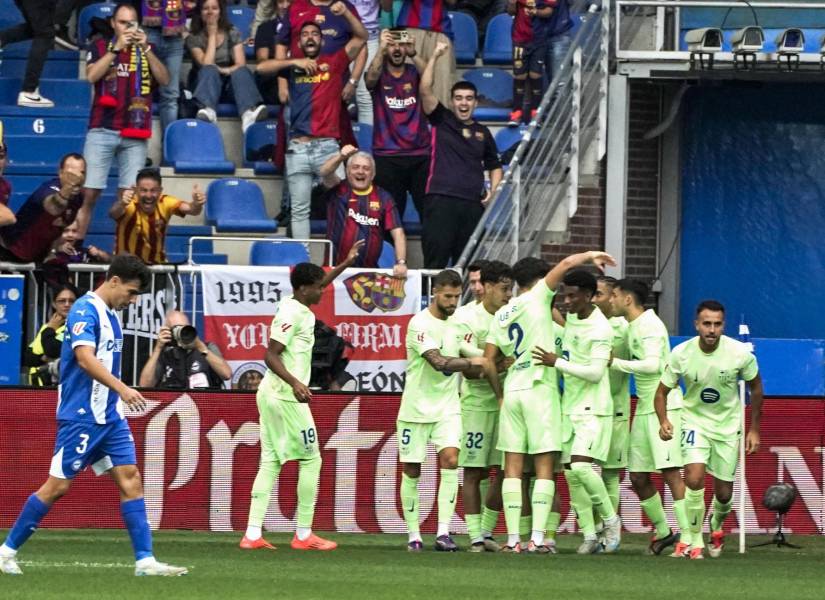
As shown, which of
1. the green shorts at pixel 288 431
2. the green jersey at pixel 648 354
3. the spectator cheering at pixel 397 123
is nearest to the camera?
the green shorts at pixel 288 431

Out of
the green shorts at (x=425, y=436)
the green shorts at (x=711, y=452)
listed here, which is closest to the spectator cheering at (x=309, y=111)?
the green shorts at (x=425, y=436)

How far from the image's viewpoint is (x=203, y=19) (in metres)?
21.0

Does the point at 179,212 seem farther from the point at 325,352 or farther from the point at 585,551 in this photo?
the point at 585,551

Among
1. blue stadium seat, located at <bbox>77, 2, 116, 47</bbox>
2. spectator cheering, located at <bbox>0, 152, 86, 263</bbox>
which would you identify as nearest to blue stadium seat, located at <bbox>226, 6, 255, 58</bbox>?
blue stadium seat, located at <bbox>77, 2, 116, 47</bbox>

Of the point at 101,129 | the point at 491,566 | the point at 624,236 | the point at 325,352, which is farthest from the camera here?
the point at 624,236

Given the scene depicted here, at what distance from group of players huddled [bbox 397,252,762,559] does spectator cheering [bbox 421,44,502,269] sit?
3.76m

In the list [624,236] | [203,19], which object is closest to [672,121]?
[624,236]

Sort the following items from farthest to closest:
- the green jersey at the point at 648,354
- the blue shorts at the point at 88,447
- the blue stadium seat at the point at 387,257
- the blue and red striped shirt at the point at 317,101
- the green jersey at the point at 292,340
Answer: the blue and red striped shirt at the point at 317,101 < the blue stadium seat at the point at 387,257 < the green jersey at the point at 648,354 < the green jersey at the point at 292,340 < the blue shorts at the point at 88,447

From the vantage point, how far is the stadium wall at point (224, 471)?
51.8 feet

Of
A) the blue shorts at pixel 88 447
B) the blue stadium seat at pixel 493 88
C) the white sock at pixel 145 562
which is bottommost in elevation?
the white sock at pixel 145 562

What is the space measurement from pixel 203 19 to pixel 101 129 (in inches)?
108

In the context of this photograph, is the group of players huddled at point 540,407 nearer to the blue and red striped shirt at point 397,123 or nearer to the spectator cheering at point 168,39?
the blue and red striped shirt at point 397,123

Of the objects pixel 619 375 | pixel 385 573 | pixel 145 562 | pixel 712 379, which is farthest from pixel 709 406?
pixel 145 562

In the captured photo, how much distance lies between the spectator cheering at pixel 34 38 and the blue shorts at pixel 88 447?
31.2 feet
